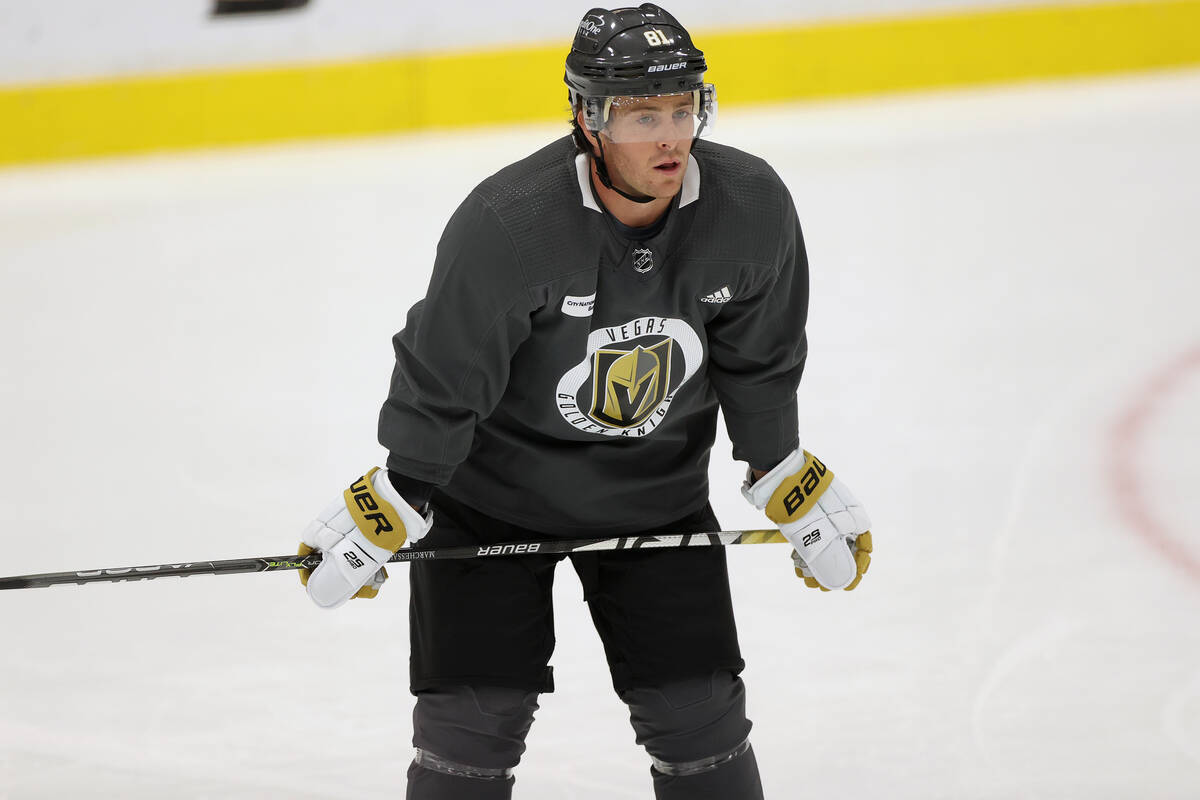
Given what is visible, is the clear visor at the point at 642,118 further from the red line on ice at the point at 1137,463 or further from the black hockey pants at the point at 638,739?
the red line on ice at the point at 1137,463

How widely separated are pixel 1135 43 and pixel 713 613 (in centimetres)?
371

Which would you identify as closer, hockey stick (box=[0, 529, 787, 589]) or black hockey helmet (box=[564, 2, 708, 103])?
black hockey helmet (box=[564, 2, 708, 103])

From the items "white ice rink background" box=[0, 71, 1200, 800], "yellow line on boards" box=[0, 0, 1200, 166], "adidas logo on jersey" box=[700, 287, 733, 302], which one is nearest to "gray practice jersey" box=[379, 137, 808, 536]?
"adidas logo on jersey" box=[700, 287, 733, 302]

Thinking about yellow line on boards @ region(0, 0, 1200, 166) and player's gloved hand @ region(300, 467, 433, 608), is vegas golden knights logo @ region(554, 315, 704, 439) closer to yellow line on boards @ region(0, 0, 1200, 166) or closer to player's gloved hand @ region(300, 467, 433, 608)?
player's gloved hand @ region(300, 467, 433, 608)

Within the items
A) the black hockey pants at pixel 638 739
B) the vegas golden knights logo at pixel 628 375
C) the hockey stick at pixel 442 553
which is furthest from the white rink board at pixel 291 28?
the black hockey pants at pixel 638 739

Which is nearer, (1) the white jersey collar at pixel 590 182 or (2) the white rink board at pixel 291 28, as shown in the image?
(1) the white jersey collar at pixel 590 182

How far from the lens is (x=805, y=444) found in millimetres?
3021

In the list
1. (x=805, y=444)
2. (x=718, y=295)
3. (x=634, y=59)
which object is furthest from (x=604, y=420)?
(x=805, y=444)

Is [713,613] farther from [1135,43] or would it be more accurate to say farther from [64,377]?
[1135,43]

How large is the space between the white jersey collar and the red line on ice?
135cm

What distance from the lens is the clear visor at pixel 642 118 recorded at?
62.2 inches

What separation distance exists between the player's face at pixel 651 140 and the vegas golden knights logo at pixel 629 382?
0.19 m

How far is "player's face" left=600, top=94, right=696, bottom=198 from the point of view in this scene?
1.57 m

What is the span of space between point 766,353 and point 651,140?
1.11 ft
